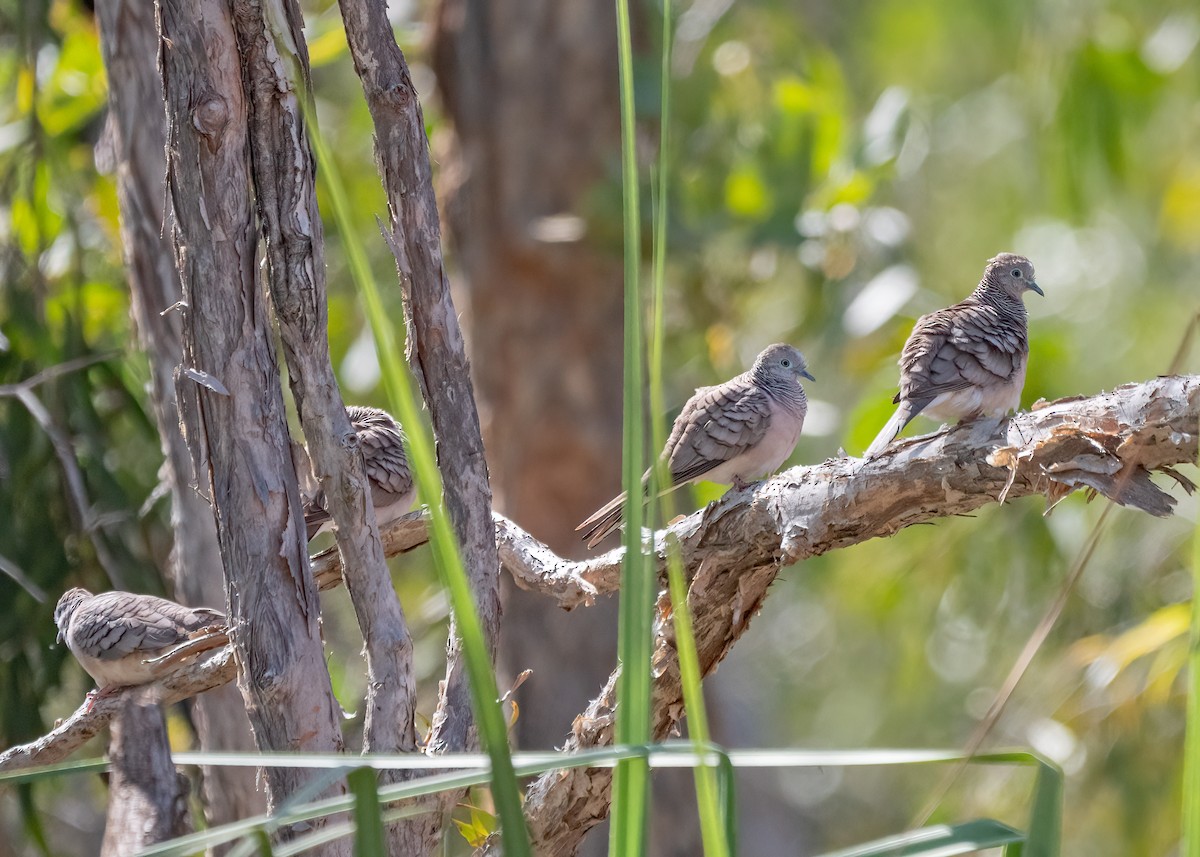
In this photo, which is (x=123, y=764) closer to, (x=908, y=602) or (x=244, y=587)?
(x=244, y=587)

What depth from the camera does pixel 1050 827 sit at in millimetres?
1287

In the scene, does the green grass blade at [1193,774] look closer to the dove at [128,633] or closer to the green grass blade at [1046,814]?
the green grass blade at [1046,814]

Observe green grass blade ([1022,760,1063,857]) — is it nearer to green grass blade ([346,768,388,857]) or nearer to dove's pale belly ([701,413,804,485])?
green grass blade ([346,768,388,857])

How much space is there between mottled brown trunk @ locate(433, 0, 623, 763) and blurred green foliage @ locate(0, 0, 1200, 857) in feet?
1.12

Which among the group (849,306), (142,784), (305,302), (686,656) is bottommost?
(142,784)

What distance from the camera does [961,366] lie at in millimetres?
3412

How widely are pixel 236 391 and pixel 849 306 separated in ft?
17.0

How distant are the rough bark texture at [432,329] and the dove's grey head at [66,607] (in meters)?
1.75

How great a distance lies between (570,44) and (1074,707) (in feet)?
15.8

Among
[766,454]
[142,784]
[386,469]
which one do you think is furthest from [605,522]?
[142,784]

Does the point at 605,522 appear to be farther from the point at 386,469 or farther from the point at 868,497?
the point at 868,497

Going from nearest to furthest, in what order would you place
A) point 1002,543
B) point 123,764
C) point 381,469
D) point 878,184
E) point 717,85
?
point 123,764 → point 381,469 → point 878,184 → point 1002,543 → point 717,85

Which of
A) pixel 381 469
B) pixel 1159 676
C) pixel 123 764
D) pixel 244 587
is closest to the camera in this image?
pixel 244 587

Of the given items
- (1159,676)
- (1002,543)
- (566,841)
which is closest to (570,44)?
(1002,543)
